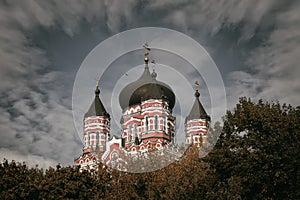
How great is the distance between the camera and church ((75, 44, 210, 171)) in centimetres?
5028

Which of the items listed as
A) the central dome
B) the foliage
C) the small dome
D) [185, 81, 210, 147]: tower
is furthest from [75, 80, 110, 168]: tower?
the foliage

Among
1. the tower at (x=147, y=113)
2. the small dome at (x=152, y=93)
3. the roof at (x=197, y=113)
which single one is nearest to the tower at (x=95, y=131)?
the tower at (x=147, y=113)

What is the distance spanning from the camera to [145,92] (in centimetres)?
5341

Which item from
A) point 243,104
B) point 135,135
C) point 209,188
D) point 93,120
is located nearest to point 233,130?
point 243,104

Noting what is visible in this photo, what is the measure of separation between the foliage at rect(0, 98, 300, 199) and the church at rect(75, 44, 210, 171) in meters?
13.9

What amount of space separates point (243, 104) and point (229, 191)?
499 inches

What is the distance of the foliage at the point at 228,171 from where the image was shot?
26.2 metres

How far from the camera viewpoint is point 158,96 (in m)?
51.5

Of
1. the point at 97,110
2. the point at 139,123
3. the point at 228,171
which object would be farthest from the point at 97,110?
the point at 228,171

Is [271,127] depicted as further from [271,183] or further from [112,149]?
[112,149]

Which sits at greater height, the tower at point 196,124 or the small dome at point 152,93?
the small dome at point 152,93

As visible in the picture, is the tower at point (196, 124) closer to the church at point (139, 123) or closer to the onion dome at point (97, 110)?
the church at point (139, 123)

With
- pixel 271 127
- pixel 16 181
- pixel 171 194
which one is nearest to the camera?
pixel 171 194

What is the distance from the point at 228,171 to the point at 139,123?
81.2 feet
